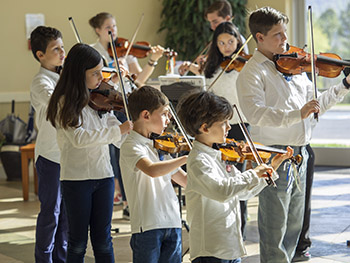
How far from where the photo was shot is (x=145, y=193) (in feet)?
8.55

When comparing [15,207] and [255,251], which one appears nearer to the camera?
[255,251]

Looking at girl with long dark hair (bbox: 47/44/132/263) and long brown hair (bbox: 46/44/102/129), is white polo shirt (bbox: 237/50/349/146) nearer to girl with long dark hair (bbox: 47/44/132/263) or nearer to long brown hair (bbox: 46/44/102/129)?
girl with long dark hair (bbox: 47/44/132/263)

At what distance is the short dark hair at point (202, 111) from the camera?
243cm

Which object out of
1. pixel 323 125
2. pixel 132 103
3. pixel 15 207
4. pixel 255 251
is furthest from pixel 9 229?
pixel 323 125

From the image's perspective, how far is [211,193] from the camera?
234cm

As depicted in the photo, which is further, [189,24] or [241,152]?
[189,24]

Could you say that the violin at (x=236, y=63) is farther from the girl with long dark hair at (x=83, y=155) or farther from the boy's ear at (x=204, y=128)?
the boy's ear at (x=204, y=128)

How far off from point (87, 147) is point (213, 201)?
2.50 ft

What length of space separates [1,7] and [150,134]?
488 centimetres

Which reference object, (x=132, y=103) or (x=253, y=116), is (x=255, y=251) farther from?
(x=132, y=103)

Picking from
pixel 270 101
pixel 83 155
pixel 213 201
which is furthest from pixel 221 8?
pixel 213 201

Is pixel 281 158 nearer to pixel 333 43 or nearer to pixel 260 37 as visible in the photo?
pixel 260 37

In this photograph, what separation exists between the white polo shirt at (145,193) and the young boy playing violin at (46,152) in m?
0.80

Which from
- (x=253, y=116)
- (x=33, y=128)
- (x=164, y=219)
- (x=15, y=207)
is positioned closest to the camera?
(x=164, y=219)
